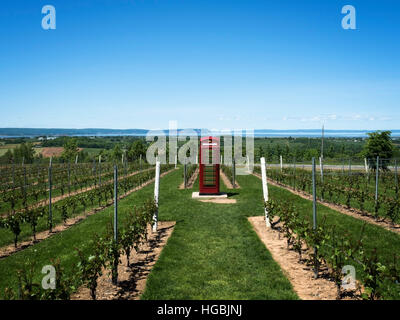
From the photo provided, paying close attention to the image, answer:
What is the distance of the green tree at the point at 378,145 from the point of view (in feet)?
98.3

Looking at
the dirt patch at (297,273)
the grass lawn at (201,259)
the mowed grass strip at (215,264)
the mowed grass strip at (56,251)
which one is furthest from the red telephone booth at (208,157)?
the dirt patch at (297,273)

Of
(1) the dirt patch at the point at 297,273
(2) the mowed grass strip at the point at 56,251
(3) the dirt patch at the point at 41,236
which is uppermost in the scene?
(1) the dirt patch at the point at 297,273

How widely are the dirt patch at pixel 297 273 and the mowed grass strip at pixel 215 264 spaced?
192 millimetres

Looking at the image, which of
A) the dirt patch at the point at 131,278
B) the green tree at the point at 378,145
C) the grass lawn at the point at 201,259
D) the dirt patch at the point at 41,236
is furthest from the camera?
the green tree at the point at 378,145

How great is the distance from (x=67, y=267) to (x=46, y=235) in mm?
3713

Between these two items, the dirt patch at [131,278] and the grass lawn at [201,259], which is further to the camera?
the grass lawn at [201,259]

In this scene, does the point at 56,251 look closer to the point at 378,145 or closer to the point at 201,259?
the point at 201,259

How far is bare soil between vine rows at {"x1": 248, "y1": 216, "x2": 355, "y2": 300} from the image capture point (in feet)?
17.5

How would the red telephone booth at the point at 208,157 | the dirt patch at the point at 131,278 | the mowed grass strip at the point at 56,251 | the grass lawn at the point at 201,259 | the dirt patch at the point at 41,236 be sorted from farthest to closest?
the red telephone booth at the point at 208,157 < the dirt patch at the point at 41,236 < the mowed grass strip at the point at 56,251 < the grass lawn at the point at 201,259 < the dirt patch at the point at 131,278

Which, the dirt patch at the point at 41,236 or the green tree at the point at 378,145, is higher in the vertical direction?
the green tree at the point at 378,145

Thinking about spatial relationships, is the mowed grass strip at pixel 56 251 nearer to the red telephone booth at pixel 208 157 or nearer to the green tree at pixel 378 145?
the red telephone booth at pixel 208 157

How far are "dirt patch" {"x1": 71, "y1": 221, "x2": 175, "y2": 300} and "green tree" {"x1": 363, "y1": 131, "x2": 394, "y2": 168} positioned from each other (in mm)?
28562
